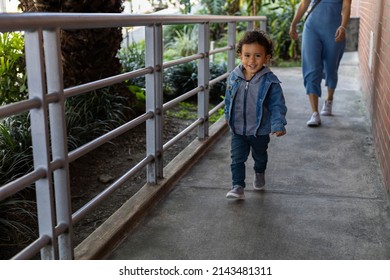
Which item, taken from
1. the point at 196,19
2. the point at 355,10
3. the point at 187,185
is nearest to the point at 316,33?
the point at 196,19

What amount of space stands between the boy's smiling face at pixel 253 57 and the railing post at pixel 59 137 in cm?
148

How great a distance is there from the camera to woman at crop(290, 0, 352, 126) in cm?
597

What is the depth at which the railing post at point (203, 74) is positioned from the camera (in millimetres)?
5168

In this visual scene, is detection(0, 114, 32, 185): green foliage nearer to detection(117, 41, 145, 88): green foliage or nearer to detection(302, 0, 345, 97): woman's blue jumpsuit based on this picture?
detection(117, 41, 145, 88): green foliage

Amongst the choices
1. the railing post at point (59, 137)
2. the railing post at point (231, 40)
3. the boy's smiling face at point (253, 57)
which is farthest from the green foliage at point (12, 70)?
the railing post at point (59, 137)

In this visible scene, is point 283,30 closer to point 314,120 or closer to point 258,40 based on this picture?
point 314,120

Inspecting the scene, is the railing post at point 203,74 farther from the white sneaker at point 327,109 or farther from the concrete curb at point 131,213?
the white sneaker at point 327,109

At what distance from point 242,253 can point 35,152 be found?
1266 millimetres

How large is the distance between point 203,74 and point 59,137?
9.39 feet

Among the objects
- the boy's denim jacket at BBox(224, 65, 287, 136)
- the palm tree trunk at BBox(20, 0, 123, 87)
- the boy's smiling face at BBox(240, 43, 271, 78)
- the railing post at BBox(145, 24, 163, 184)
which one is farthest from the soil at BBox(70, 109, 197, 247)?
the boy's smiling face at BBox(240, 43, 271, 78)

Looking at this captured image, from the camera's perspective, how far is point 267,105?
3.73 metres

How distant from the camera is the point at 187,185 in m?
4.23

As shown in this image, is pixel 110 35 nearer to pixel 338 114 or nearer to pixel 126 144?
pixel 126 144

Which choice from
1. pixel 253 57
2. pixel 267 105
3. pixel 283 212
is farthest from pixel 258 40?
pixel 283 212
